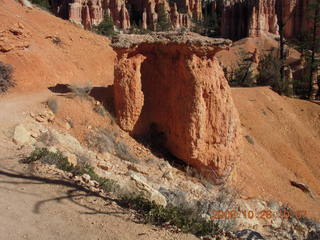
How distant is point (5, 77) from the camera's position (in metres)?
10.6

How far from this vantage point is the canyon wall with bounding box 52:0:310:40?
2154 inches

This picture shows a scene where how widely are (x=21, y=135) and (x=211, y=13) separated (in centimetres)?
7256

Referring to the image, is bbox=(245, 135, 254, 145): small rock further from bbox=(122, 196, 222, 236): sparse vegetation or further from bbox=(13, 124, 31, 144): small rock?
bbox=(13, 124, 31, 144): small rock

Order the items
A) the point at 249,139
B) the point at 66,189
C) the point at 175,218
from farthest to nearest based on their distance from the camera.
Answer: the point at 249,139
the point at 66,189
the point at 175,218

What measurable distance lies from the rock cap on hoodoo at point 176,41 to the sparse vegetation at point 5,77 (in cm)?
440

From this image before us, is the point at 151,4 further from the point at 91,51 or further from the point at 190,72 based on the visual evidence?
the point at 190,72

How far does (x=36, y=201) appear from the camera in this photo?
4.28 m

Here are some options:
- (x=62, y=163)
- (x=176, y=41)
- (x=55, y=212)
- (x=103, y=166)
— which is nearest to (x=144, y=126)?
(x=176, y=41)

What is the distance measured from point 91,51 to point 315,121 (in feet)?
46.1

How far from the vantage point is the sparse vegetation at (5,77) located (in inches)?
408

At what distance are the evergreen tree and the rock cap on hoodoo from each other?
143 feet

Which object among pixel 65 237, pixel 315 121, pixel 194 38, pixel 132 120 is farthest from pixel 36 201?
pixel 315 121
